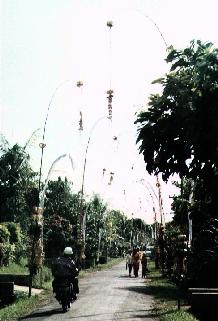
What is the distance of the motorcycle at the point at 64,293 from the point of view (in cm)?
1438

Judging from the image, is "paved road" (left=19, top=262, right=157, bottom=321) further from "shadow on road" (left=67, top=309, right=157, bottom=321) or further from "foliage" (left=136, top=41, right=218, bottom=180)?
"foliage" (left=136, top=41, right=218, bottom=180)

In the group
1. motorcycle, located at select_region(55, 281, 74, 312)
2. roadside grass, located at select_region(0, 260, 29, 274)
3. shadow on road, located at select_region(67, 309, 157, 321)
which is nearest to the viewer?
shadow on road, located at select_region(67, 309, 157, 321)

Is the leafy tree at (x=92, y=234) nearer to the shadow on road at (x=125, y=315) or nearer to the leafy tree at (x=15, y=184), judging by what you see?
the leafy tree at (x=15, y=184)

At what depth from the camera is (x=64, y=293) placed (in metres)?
14.5

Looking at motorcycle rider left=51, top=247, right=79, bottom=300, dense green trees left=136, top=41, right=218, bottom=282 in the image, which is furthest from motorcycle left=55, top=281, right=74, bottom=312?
dense green trees left=136, top=41, right=218, bottom=282

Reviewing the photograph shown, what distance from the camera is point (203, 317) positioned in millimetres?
13820

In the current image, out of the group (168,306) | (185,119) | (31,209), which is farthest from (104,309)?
(31,209)

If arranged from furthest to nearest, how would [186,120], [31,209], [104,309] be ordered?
[31,209]
[104,309]
[186,120]

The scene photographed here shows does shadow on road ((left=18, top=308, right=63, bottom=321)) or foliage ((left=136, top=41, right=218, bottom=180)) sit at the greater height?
foliage ((left=136, top=41, right=218, bottom=180))

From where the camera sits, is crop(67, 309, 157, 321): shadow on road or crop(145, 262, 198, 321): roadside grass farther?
crop(67, 309, 157, 321): shadow on road

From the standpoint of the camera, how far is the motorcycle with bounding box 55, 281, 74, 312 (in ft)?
47.2

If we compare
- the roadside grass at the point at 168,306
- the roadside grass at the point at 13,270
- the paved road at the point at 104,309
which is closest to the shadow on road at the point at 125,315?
the paved road at the point at 104,309

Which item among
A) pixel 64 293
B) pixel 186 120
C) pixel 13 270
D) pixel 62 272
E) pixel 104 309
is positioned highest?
pixel 186 120

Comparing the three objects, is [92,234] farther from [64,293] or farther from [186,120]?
[186,120]
